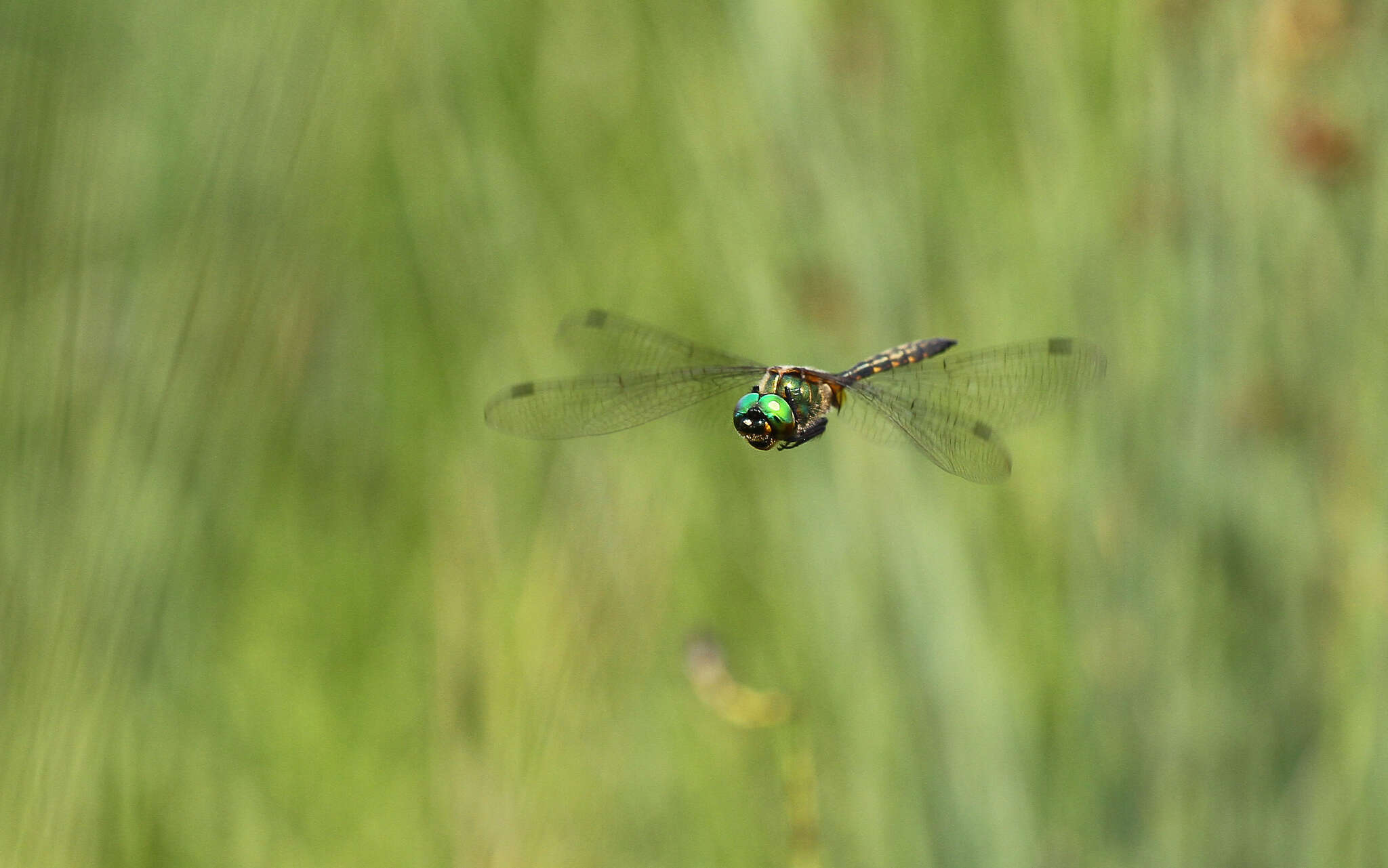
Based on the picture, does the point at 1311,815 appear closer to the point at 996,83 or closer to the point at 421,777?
the point at 421,777

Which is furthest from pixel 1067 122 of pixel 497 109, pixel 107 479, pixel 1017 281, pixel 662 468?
pixel 107 479

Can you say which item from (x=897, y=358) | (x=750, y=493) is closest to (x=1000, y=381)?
(x=897, y=358)

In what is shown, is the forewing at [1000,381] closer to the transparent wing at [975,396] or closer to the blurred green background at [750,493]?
the transparent wing at [975,396]

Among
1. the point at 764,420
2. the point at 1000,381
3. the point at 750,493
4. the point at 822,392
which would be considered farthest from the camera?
the point at 750,493

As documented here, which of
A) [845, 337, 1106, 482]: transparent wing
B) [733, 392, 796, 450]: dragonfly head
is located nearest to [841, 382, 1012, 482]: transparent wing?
[845, 337, 1106, 482]: transparent wing

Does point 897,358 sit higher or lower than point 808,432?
higher

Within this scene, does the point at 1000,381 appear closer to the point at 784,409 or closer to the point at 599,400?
the point at 784,409

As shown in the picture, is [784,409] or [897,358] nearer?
[784,409]
